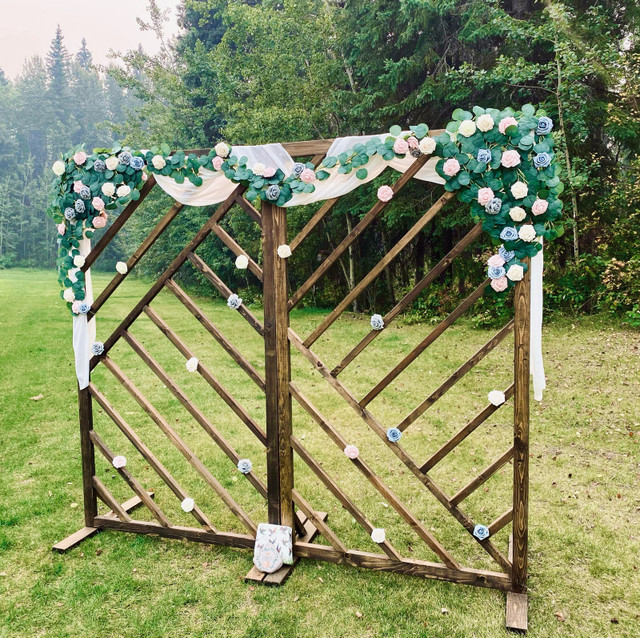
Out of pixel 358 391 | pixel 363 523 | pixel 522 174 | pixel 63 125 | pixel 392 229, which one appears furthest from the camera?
pixel 63 125

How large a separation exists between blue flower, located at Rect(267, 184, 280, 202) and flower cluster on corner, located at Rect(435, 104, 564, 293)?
780 millimetres

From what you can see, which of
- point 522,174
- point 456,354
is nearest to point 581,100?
point 456,354

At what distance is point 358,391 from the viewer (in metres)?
6.54

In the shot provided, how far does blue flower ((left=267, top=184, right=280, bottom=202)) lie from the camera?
2.78m

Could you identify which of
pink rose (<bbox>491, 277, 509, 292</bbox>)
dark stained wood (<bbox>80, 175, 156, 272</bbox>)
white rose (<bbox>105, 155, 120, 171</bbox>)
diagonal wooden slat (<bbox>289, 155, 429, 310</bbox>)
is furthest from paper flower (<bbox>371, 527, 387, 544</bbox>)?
white rose (<bbox>105, 155, 120, 171</bbox>)

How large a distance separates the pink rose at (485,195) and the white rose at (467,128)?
253 millimetres

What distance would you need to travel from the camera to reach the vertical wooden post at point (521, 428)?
101 inches

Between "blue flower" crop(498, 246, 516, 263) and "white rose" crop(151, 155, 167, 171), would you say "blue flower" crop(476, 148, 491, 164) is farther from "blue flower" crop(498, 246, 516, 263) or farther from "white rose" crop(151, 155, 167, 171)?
"white rose" crop(151, 155, 167, 171)

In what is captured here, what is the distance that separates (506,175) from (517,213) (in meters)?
0.18

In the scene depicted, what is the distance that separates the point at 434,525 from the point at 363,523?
0.80 metres

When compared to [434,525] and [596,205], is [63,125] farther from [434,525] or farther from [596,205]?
[434,525]

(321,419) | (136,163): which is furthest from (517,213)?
(136,163)

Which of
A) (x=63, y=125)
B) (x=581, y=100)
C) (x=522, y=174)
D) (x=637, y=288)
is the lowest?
(x=637, y=288)

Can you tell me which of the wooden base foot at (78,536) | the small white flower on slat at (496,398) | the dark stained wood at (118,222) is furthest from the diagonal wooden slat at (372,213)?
the wooden base foot at (78,536)
